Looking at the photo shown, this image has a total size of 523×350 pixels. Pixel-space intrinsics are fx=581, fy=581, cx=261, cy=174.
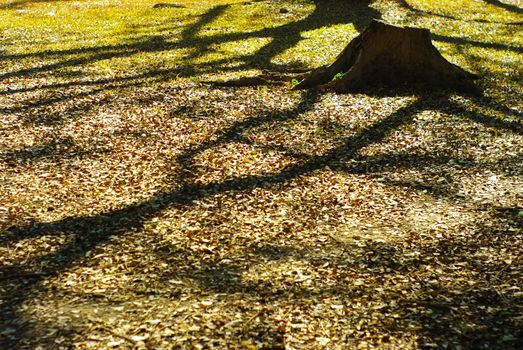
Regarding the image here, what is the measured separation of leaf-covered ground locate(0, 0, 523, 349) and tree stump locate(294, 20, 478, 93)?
1.75 ft

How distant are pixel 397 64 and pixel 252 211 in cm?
877

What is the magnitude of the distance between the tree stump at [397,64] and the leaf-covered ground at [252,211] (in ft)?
1.75

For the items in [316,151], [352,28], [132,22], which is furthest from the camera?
[132,22]

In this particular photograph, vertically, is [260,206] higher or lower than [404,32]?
lower

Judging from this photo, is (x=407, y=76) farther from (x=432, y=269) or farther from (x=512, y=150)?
(x=432, y=269)

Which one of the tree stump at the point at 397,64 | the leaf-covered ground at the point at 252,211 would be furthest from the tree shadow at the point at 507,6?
the tree stump at the point at 397,64

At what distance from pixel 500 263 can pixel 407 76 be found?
9684 millimetres

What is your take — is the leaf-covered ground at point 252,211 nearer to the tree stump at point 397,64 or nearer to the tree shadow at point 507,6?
the tree stump at point 397,64

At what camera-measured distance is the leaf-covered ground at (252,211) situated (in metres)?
6.47

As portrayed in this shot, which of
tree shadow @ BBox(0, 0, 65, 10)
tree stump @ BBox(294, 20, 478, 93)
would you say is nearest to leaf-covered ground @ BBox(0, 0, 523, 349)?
tree stump @ BBox(294, 20, 478, 93)

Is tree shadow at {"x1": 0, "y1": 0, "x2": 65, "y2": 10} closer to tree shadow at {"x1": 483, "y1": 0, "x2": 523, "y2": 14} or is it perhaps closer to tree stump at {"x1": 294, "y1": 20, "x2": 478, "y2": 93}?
tree stump at {"x1": 294, "y1": 20, "x2": 478, "y2": 93}

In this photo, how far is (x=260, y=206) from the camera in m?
9.61

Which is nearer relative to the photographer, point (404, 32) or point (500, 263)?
point (500, 263)

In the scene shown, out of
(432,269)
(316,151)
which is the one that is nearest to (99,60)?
(316,151)
